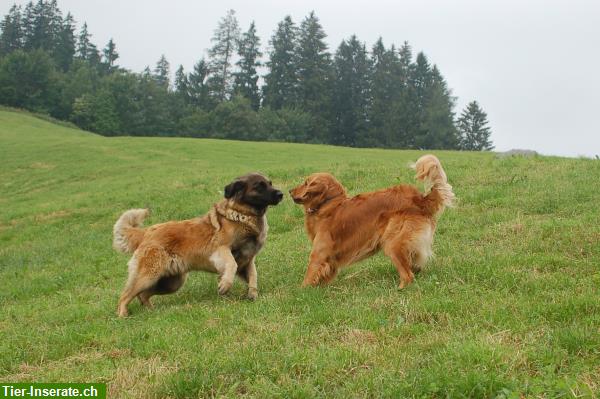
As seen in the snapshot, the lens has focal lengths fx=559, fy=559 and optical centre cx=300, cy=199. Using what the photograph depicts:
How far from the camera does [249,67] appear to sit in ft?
320

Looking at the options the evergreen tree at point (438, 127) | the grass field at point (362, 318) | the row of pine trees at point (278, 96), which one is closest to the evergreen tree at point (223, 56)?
the row of pine trees at point (278, 96)

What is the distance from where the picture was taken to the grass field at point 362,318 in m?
4.26

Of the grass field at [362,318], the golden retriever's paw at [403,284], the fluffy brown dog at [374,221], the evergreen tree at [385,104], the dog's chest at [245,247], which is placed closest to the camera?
the grass field at [362,318]

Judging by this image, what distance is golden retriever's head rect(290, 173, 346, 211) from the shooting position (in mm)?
8211

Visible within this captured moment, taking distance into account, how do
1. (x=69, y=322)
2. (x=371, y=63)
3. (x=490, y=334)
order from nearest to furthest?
(x=490, y=334) < (x=69, y=322) < (x=371, y=63)

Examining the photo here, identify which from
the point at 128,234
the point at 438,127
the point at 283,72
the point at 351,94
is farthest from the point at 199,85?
the point at 128,234

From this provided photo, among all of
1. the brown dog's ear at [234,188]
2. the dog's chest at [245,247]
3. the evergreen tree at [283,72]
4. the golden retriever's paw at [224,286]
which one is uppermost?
the evergreen tree at [283,72]

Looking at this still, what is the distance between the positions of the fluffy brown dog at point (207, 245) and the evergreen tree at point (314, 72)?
85155 millimetres

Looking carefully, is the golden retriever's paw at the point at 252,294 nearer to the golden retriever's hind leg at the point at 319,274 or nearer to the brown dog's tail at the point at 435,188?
the golden retriever's hind leg at the point at 319,274

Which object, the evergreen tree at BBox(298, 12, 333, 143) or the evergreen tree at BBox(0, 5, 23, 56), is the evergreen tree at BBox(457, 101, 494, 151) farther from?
the evergreen tree at BBox(0, 5, 23, 56)

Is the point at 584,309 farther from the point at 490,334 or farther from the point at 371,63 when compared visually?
the point at 371,63

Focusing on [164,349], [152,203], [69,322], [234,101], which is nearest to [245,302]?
[164,349]

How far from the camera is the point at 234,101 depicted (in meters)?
85.5

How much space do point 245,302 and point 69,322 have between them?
2.42 meters
